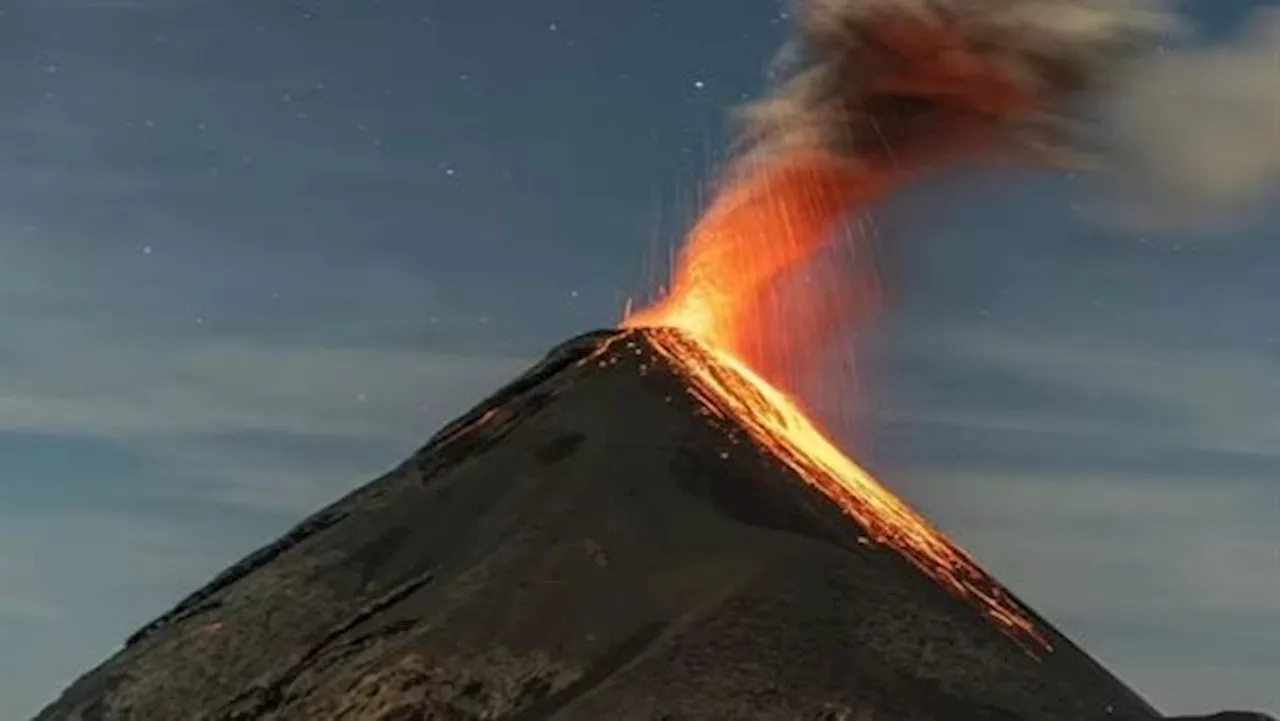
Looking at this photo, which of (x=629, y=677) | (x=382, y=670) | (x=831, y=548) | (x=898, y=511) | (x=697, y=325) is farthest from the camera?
(x=697, y=325)

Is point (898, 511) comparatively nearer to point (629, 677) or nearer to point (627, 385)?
point (627, 385)

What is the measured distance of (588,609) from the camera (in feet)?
283

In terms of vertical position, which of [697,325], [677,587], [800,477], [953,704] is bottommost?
[953,704]

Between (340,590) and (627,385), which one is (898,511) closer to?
(627,385)

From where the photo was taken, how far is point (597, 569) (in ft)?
293

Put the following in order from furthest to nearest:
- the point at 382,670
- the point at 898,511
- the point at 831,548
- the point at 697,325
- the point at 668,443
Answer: the point at 697,325
the point at 898,511
the point at 668,443
the point at 831,548
the point at 382,670

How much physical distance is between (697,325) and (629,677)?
165 feet

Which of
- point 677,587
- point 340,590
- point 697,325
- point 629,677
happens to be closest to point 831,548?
point 677,587

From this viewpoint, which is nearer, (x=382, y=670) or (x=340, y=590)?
(x=382, y=670)

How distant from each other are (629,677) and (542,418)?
28.0 metres

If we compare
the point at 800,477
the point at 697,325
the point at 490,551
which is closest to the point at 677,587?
the point at 490,551

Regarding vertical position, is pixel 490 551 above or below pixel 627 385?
below

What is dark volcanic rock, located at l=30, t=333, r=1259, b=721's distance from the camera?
80750 millimetres

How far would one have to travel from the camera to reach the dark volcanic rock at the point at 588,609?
80.8 meters
